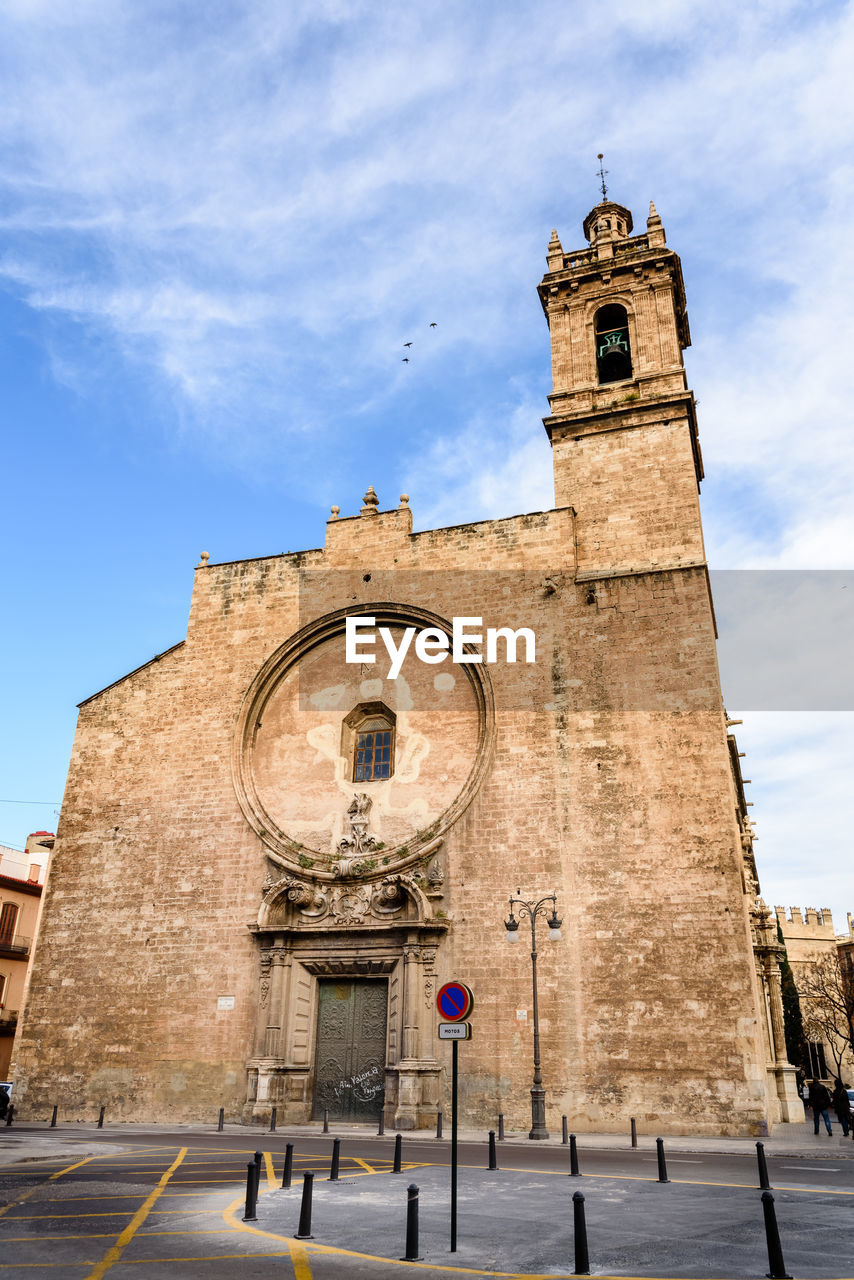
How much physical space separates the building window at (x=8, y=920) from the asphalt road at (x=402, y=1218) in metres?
24.7

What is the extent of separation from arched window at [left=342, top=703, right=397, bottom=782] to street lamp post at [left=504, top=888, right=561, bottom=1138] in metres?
4.61

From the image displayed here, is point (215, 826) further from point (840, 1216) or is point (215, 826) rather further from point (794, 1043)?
point (794, 1043)

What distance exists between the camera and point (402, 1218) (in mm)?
8352

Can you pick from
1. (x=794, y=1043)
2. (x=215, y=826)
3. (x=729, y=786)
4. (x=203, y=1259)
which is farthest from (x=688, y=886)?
(x=794, y=1043)

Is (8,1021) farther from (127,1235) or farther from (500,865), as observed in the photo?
(127,1235)

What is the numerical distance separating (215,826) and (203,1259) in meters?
15.4

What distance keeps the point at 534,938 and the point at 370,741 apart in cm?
693

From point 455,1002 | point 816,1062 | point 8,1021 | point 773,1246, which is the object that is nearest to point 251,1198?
point 455,1002

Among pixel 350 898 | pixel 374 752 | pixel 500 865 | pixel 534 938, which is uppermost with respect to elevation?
pixel 374 752

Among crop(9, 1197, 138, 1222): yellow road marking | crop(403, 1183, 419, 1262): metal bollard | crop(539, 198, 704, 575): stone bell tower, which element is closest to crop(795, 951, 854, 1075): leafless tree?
crop(539, 198, 704, 575): stone bell tower

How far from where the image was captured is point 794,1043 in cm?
4716

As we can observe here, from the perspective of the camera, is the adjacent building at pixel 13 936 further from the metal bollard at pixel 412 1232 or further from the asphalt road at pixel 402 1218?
the metal bollard at pixel 412 1232

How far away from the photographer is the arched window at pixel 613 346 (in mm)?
24578

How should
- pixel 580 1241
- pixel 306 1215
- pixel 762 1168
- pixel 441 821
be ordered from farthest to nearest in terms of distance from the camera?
pixel 441 821
pixel 762 1168
pixel 306 1215
pixel 580 1241
